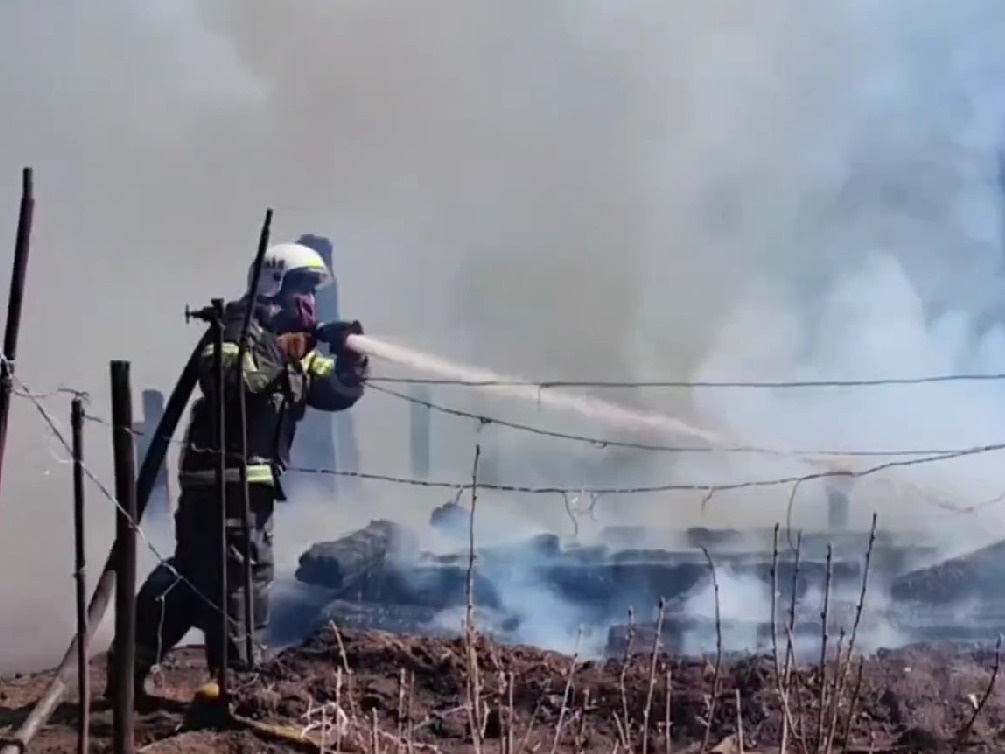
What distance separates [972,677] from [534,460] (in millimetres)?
6418

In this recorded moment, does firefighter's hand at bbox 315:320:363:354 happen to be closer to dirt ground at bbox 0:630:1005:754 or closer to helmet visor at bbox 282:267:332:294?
helmet visor at bbox 282:267:332:294

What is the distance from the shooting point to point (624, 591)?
999 centimetres

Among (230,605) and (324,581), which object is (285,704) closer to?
(230,605)

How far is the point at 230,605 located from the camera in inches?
246

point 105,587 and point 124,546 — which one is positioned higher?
point 124,546

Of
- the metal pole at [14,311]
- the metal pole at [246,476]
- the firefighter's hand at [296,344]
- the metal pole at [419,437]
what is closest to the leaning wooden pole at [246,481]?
the metal pole at [246,476]

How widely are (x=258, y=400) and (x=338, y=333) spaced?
1.83ft

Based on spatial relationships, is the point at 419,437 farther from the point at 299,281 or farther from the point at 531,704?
the point at 531,704

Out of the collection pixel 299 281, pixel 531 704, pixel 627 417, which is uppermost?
pixel 299 281

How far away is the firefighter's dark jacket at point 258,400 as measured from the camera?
6180 mm

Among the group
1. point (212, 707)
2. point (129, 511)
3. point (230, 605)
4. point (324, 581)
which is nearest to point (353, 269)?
point (324, 581)

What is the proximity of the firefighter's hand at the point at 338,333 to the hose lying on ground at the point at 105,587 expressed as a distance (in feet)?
2.63

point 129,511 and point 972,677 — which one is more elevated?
point 129,511

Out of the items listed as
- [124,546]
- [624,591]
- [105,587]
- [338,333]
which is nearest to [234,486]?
[338,333]
